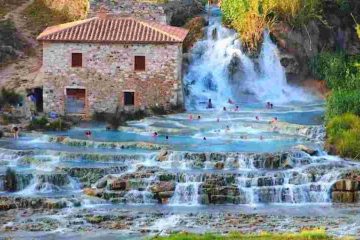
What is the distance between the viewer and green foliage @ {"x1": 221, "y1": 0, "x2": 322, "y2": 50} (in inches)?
1917

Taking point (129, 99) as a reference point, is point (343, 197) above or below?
below

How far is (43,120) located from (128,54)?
18.1 ft

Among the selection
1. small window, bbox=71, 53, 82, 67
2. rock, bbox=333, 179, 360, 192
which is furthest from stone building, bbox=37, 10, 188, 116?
rock, bbox=333, 179, 360, 192

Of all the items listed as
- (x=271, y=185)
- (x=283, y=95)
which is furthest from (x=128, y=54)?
(x=271, y=185)

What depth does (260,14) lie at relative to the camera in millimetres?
48969

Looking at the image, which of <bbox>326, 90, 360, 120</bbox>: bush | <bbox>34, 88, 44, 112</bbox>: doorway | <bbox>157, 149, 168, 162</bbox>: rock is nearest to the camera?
<bbox>157, 149, 168, 162</bbox>: rock

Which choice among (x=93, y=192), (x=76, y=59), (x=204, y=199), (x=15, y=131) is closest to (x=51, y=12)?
(x=76, y=59)

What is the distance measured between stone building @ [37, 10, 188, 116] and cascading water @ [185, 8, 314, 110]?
3.79m

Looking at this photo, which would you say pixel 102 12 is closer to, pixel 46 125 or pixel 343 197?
pixel 46 125

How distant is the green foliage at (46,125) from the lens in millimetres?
40688

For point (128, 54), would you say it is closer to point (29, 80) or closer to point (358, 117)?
point (29, 80)

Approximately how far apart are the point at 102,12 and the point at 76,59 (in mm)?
3936

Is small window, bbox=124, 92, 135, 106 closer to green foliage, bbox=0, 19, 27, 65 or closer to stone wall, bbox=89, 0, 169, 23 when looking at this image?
stone wall, bbox=89, 0, 169, 23

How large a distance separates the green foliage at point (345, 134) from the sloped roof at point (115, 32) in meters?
9.74
